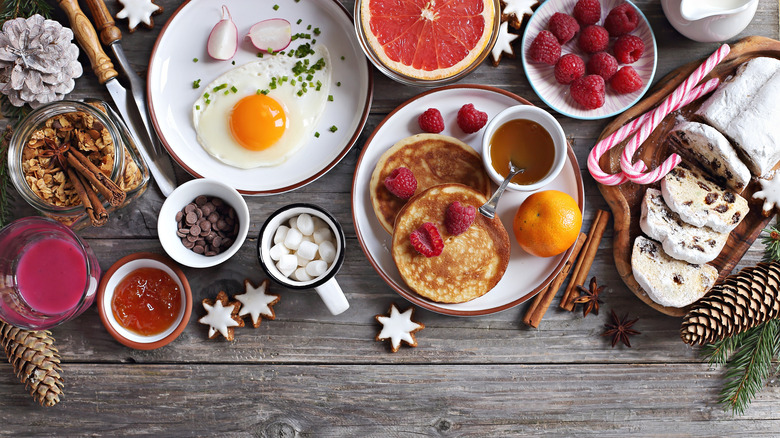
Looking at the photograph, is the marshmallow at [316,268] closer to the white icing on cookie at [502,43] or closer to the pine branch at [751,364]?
the white icing on cookie at [502,43]

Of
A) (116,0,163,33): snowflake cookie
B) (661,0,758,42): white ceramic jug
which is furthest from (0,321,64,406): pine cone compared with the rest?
(661,0,758,42): white ceramic jug

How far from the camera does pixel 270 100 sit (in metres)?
2.12

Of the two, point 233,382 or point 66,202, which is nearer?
point 66,202

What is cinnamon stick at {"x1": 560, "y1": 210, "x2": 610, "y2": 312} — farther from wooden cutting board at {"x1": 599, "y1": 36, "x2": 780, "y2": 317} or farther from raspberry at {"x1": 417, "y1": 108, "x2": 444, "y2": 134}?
raspberry at {"x1": 417, "y1": 108, "x2": 444, "y2": 134}

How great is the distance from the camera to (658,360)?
7.34 feet

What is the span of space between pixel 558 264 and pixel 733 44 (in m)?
1.27

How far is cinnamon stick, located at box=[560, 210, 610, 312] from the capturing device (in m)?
2.17

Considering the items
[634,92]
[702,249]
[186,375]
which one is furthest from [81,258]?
[702,249]

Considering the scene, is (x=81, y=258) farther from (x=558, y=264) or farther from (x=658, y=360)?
(x=658, y=360)

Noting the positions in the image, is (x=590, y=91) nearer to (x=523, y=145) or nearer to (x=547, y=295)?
(x=523, y=145)

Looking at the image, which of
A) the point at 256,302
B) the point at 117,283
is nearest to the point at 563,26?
the point at 256,302

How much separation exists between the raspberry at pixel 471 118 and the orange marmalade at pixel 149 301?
139 cm

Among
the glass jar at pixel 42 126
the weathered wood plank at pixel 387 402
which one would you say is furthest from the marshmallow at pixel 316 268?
the glass jar at pixel 42 126

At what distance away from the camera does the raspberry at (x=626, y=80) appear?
2.07 m
